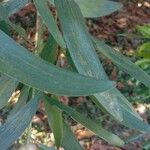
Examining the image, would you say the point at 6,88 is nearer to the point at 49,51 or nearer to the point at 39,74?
the point at 49,51

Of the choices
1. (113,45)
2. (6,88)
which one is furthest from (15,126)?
(113,45)

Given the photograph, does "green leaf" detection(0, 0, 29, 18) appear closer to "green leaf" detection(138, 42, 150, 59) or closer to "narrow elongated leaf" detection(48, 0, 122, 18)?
"narrow elongated leaf" detection(48, 0, 122, 18)

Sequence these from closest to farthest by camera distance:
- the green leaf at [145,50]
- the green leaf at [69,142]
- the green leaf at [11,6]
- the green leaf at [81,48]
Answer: the green leaf at [81,48] < the green leaf at [11,6] < the green leaf at [69,142] < the green leaf at [145,50]

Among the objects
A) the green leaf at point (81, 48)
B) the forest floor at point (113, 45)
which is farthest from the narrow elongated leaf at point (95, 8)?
the forest floor at point (113, 45)

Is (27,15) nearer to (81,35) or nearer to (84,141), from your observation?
(84,141)

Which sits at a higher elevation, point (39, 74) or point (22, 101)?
point (39, 74)

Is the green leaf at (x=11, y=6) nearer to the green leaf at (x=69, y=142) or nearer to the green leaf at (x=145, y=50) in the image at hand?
the green leaf at (x=69, y=142)
